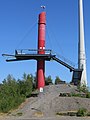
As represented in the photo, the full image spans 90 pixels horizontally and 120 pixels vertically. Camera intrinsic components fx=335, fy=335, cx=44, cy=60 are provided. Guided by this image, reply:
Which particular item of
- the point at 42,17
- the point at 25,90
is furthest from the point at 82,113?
the point at 42,17

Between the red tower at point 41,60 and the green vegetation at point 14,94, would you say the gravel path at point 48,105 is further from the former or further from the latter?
the red tower at point 41,60

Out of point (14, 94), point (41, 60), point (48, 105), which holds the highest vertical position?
point (41, 60)

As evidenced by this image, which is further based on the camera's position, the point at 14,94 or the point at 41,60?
the point at 41,60

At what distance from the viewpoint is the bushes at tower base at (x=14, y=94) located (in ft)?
175

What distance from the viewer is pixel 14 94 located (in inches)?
2477

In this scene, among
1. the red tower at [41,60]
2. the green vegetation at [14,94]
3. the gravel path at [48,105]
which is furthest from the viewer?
the red tower at [41,60]

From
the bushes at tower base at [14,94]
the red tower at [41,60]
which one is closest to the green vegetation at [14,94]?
the bushes at tower base at [14,94]

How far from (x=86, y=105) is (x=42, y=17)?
31083mm

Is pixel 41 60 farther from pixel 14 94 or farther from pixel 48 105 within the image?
pixel 48 105

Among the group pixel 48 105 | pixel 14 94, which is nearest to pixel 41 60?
pixel 14 94

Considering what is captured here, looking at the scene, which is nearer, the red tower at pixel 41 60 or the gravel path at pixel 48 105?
the gravel path at pixel 48 105

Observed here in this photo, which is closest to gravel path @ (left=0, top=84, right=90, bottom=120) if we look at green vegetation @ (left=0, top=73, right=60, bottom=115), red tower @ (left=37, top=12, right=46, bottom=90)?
green vegetation @ (left=0, top=73, right=60, bottom=115)

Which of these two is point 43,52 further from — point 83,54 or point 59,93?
point 59,93

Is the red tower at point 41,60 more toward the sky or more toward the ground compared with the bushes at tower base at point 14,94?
more toward the sky
